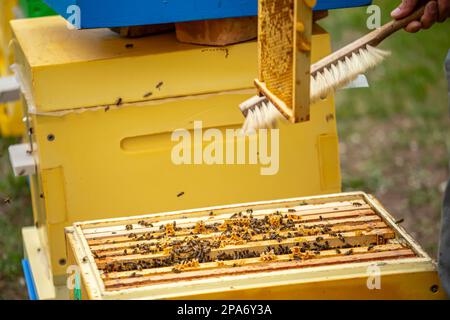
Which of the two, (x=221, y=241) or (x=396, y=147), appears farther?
(x=396, y=147)

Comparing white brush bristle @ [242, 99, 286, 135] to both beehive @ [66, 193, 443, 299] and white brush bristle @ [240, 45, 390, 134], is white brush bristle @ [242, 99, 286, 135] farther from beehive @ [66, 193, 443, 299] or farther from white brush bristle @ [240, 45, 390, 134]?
beehive @ [66, 193, 443, 299]

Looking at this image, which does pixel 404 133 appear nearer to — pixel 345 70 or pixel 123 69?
pixel 123 69

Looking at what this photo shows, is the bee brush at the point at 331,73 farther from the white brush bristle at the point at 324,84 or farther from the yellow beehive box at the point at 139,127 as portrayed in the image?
the yellow beehive box at the point at 139,127

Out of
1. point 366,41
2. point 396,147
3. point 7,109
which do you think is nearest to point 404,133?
point 396,147

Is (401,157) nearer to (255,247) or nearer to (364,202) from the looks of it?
(364,202)

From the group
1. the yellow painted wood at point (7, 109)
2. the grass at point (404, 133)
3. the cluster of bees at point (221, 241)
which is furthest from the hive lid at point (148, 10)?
the yellow painted wood at point (7, 109)
